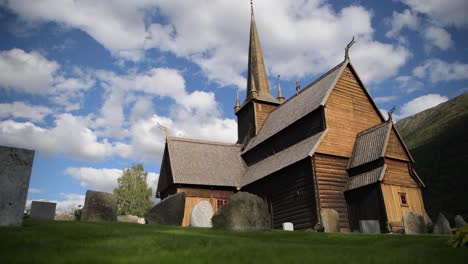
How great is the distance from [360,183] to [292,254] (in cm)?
1636

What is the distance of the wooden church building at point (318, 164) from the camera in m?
21.2

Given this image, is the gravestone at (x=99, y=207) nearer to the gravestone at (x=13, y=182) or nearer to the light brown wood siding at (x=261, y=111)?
the gravestone at (x=13, y=182)

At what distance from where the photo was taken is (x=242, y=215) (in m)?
16.3

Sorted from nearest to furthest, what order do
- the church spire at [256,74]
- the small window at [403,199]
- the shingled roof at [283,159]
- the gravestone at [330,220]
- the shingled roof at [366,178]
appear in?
the gravestone at [330,220] → the shingled roof at [366,178] → the small window at [403,199] → the shingled roof at [283,159] → the church spire at [256,74]

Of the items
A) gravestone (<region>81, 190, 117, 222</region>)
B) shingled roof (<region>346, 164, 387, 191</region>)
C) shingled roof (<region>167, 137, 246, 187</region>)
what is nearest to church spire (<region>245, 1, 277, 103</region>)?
shingled roof (<region>167, 137, 246, 187</region>)

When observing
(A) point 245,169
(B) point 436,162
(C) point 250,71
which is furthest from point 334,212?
(B) point 436,162

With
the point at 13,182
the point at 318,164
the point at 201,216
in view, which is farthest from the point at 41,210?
the point at 318,164

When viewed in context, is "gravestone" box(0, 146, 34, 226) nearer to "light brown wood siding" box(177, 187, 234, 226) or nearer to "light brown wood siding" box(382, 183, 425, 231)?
"light brown wood siding" box(382, 183, 425, 231)

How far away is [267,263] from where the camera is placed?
18.2 feet

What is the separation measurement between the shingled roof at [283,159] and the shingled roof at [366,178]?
3.37m

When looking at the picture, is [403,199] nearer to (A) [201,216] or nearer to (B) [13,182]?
(A) [201,216]

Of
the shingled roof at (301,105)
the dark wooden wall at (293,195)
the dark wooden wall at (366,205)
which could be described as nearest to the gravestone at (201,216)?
the dark wooden wall at (293,195)

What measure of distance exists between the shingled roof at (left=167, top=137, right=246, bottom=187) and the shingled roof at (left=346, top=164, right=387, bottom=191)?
11432 millimetres

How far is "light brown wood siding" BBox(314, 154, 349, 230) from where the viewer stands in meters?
21.6
